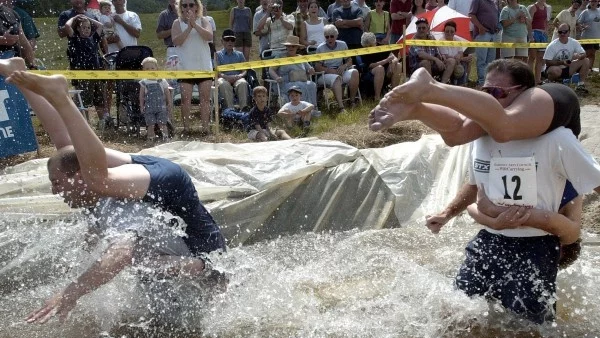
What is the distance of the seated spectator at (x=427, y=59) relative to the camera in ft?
35.7

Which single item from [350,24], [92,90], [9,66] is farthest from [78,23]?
[9,66]

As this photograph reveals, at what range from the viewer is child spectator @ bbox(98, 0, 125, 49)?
980 cm

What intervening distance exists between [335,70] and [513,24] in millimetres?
3716

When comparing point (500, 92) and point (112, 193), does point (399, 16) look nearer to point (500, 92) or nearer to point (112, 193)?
point (500, 92)

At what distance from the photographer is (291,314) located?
173 inches

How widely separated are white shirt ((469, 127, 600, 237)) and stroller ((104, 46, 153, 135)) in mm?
6019

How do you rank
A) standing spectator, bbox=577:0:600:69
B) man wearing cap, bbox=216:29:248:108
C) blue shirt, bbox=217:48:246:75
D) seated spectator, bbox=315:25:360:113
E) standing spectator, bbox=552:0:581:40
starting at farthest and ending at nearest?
standing spectator, bbox=552:0:581:40, standing spectator, bbox=577:0:600:69, seated spectator, bbox=315:25:360:113, blue shirt, bbox=217:48:246:75, man wearing cap, bbox=216:29:248:108

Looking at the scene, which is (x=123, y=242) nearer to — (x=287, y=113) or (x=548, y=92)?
(x=548, y=92)

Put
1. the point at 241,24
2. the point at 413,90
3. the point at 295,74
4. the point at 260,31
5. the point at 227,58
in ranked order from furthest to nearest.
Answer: the point at 241,24 → the point at 260,31 → the point at 227,58 → the point at 295,74 → the point at 413,90

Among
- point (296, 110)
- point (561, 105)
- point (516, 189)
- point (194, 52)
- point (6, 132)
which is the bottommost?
point (296, 110)

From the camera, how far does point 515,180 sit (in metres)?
3.61

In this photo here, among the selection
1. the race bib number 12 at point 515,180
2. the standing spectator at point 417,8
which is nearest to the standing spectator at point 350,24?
the standing spectator at point 417,8

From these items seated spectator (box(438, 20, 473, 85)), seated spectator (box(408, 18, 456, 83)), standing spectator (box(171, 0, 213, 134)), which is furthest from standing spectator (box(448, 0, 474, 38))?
standing spectator (box(171, 0, 213, 134))

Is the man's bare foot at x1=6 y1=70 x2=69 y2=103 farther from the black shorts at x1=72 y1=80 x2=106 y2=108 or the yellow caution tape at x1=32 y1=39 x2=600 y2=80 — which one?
the black shorts at x1=72 y1=80 x2=106 y2=108
